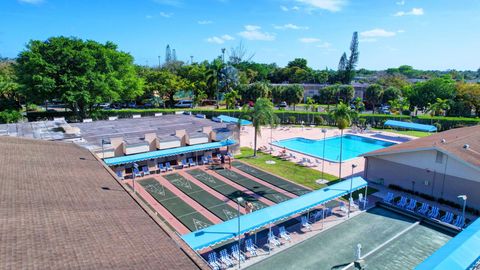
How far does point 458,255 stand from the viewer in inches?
531

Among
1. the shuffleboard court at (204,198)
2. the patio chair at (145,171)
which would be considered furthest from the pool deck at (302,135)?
the patio chair at (145,171)

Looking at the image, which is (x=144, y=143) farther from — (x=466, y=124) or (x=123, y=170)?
(x=466, y=124)

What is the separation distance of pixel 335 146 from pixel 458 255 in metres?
29.0

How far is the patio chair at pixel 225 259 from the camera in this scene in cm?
1558

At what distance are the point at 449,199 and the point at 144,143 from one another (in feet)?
89.0

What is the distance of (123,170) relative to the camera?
2827 cm

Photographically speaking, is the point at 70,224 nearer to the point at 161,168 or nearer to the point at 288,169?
the point at 161,168

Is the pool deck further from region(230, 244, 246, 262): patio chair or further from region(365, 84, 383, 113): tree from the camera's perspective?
region(365, 84, 383, 113): tree

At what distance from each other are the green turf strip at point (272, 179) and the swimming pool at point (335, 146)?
31.2ft

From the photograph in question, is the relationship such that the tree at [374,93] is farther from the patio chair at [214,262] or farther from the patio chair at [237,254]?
the patio chair at [214,262]

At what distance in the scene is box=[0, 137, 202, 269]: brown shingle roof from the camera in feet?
26.0

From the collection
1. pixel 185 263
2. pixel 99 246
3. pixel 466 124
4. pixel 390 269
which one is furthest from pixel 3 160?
pixel 466 124

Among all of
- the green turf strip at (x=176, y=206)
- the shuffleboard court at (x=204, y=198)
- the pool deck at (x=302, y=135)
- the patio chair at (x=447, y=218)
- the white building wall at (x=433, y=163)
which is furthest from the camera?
the pool deck at (x=302, y=135)

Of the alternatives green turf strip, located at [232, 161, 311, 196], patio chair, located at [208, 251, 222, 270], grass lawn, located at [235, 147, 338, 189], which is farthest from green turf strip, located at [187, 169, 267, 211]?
patio chair, located at [208, 251, 222, 270]
